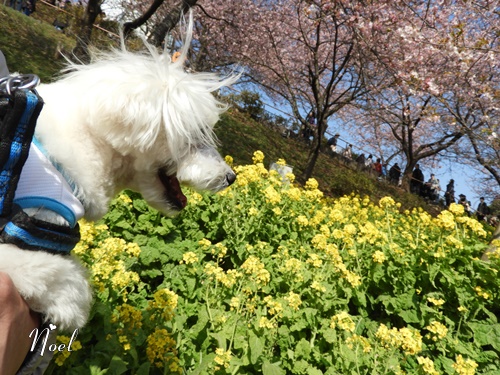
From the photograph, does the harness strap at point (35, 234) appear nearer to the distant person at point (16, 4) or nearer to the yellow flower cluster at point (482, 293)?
the yellow flower cluster at point (482, 293)

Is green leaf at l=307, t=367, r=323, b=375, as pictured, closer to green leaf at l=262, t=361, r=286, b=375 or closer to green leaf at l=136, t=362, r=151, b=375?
green leaf at l=262, t=361, r=286, b=375

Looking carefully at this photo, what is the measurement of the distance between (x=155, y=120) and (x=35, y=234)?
661 millimetres

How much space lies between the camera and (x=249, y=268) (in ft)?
8.64

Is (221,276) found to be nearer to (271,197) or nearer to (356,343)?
(356,343)

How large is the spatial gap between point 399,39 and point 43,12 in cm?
1745

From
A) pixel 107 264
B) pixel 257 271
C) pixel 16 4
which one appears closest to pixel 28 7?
pixel 16 4

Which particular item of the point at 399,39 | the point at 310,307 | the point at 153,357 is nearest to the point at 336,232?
the point at 310,307

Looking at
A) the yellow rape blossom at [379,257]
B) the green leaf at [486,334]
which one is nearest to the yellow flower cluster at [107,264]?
the yellow rape blossom at [379,257]

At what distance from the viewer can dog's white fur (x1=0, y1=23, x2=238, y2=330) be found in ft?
3.93

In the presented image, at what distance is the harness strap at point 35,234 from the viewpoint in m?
1.06

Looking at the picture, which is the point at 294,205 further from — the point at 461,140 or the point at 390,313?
the point at 461,140

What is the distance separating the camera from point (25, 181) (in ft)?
3.59

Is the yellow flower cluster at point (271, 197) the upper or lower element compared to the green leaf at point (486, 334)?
upper

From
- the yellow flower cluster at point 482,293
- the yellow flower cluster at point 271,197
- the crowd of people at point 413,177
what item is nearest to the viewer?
the yellow flower cluster at point 482,293
